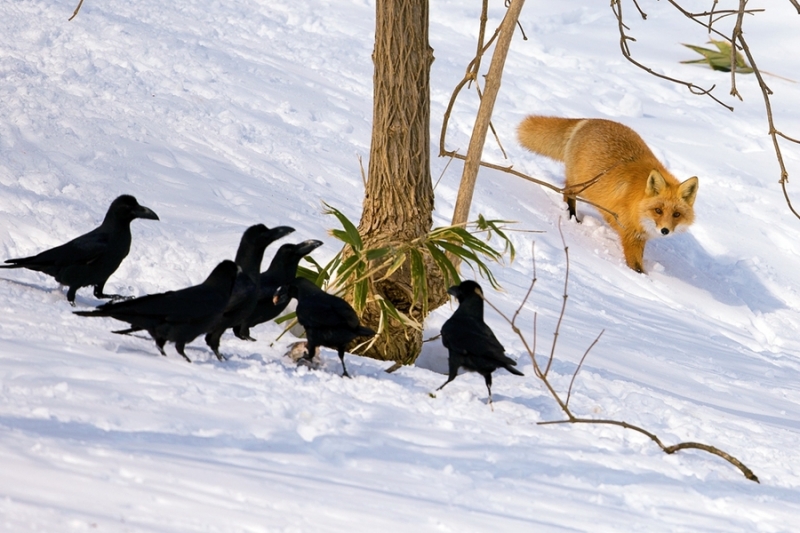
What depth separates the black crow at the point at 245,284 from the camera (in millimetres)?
4000

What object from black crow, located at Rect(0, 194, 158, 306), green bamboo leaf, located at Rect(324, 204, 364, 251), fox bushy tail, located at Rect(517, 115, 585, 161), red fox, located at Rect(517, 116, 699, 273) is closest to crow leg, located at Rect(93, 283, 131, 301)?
black crow, located at Rect(0, 194, 158, 306)

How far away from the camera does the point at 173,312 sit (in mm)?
3764

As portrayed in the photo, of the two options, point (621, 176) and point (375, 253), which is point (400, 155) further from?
point (621, 176)

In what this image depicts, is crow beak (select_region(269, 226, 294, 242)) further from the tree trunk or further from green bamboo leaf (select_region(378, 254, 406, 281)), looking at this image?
the tree trunk

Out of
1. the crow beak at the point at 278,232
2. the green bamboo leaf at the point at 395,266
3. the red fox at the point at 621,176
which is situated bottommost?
the green bamboo leaf at the point at 395,266

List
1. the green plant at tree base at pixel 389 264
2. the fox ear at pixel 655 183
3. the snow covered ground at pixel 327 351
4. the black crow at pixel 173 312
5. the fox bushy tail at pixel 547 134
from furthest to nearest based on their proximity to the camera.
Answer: the fox bushy tail at pixel 547 134 → the fox ear at pixel 655 183 → the green plant at tree base at pixel 389 264 → the black crow at pixel 173 312 → the snow covered ground at pixel 327 351

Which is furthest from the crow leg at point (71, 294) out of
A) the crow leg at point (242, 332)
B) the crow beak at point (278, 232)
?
the crow beak at point (278, 232)

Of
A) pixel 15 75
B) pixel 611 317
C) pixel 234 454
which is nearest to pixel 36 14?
pixel 15 75

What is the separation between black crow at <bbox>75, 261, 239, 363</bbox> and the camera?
3758mm

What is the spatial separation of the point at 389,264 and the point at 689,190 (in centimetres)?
486

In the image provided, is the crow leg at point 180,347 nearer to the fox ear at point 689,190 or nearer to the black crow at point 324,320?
the black crow at point 324,320

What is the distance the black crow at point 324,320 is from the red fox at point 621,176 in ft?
16.8

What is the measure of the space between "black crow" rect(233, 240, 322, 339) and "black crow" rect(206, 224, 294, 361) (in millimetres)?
101

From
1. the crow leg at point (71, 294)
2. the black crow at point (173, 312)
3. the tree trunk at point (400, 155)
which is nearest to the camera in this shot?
the black crow at point (173, 312)
